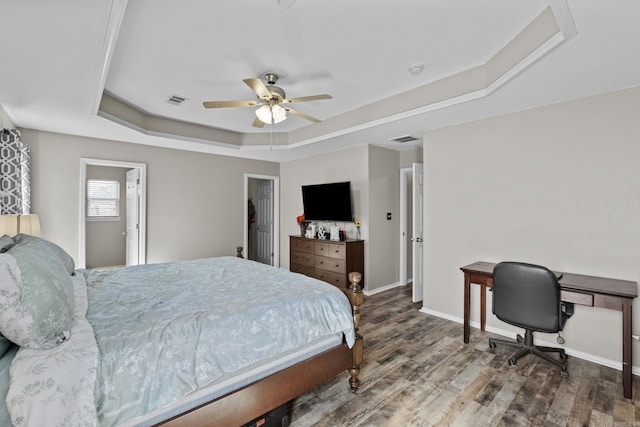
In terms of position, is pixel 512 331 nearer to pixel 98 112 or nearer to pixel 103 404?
pixel 103 404

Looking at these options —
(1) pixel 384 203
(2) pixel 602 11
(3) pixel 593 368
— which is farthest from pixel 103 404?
(1) pixel 384 203

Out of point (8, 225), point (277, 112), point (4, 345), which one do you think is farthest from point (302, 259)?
point (4, 345)

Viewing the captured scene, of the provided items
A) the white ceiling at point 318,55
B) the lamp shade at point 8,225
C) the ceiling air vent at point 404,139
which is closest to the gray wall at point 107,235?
the white ceiling at point 318,55

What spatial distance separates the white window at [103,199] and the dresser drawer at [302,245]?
382 cm

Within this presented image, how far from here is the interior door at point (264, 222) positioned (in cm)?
659

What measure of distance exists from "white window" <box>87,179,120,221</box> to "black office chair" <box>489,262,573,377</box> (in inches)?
271

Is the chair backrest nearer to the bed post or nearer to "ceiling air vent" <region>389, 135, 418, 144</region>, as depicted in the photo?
the bed post

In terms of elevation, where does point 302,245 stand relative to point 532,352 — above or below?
above

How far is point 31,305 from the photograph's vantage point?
1268mm

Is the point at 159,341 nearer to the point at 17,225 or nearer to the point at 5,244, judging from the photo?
the point at 5,244

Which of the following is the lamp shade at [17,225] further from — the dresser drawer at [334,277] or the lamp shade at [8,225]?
the dresser drawer at [334,277]

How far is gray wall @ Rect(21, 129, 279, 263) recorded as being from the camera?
4082 mm

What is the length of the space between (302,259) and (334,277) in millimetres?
843

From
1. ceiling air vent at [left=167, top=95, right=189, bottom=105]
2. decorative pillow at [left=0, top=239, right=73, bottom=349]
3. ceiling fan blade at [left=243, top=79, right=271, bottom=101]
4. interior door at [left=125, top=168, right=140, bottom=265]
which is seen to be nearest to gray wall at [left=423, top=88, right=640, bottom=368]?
ceiling fan blade at [left=243, top=79, right=271, bottom=101]
